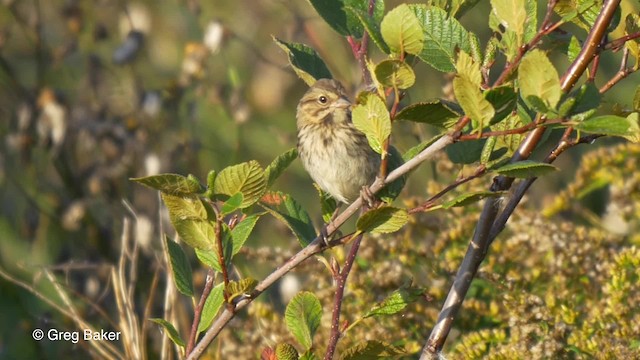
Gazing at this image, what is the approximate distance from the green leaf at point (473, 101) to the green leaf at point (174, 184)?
0.39 meters

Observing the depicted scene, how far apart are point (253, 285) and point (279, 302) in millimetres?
2027

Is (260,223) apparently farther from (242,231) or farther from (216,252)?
(216,252)

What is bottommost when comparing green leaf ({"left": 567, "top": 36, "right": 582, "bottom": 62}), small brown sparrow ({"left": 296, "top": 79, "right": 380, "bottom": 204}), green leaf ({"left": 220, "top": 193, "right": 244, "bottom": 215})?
small brown sparrow ({"left": 296, "top": 79, "right": 380, "bottom": 204})

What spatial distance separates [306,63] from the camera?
5.83ft

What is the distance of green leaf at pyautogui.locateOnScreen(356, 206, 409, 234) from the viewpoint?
153 centimetres

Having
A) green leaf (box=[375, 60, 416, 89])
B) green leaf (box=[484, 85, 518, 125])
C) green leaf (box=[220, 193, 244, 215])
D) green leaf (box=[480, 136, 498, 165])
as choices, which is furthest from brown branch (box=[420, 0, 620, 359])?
green leaf (box=[220, 193, 244, 215])

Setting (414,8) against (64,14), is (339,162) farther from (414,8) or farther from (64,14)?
(64,14)

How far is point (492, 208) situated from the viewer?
1716 mm

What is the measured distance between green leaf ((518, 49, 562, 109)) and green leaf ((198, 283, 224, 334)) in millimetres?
666

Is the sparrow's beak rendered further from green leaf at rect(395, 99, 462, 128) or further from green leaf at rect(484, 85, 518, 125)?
green leaf at rect(484, 85, 518, 125)

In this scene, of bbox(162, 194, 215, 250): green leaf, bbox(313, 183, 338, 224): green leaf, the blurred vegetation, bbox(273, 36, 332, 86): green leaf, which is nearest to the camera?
bbox(162, 194, 215, 250): green leaf

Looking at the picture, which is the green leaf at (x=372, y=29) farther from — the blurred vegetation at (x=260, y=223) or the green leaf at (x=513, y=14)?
the blurred vegetation at (x=260, y=223)

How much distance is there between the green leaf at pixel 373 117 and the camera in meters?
1.45

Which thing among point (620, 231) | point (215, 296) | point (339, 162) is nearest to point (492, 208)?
point (215, 296)
